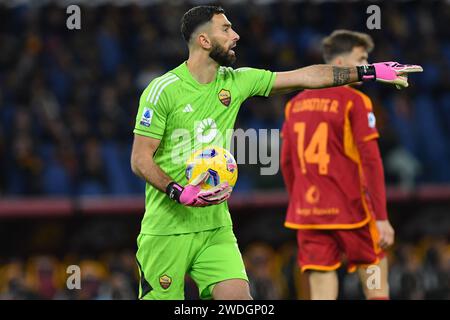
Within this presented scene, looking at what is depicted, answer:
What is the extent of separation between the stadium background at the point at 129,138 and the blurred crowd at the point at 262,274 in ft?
0.06

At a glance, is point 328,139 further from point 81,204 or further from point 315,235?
point 81,204

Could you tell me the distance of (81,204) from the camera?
11.0 m

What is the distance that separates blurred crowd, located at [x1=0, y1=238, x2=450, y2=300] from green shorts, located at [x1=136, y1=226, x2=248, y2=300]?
12.5ft

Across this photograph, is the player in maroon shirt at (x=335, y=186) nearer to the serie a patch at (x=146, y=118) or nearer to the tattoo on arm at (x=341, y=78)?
the tattoo on arm at (x=341, y=78)

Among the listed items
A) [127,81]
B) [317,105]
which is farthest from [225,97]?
[127,81]

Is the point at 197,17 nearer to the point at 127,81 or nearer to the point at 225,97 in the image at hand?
the point at 225,97

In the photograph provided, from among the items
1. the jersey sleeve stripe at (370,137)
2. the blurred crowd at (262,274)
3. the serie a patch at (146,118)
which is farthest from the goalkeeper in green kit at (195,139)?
the blurred crowd at (262,274)

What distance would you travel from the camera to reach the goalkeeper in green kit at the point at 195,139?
5.96 meters

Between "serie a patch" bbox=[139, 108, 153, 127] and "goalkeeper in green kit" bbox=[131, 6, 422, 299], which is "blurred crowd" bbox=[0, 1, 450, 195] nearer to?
"goalkeeper in green kit" bbox=[131, 6, 422, 299]

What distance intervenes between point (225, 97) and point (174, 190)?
71cm

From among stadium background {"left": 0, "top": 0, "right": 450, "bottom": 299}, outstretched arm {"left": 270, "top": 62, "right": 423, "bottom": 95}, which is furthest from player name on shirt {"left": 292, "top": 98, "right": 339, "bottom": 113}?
stadium background {"left": 0, "top": 0, "right": 450, "bottom": 299}

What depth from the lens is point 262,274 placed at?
1069cm

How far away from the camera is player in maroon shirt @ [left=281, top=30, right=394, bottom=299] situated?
7469 mm

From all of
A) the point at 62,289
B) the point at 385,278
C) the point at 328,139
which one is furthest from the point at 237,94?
the point at 62,289
